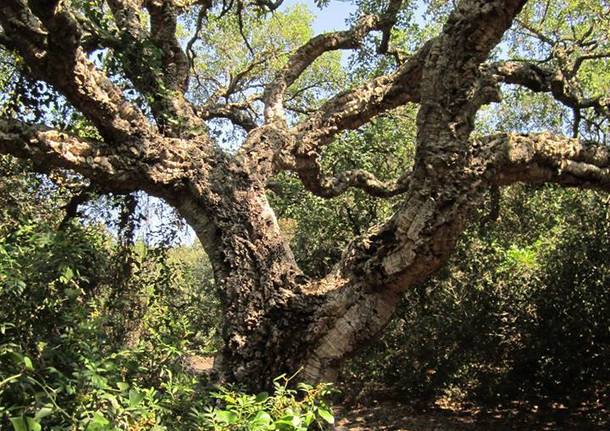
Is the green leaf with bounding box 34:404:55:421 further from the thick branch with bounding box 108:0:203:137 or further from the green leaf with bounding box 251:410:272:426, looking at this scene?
the thick branch with bounding box 108:0:203:137

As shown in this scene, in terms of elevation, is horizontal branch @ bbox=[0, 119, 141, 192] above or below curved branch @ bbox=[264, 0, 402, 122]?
below

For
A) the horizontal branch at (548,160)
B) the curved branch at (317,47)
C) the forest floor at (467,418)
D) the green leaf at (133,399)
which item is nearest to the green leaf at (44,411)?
the green leaf at (133,399)

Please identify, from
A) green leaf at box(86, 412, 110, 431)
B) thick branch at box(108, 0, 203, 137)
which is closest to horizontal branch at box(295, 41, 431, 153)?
thick branch at box(108, 0, 203, 137)

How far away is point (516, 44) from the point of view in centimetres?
1143

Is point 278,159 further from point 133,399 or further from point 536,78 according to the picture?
point 133,399

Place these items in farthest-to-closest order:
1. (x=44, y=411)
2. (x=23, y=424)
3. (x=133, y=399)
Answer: (x=133, y=399), (x=44, y=411), (x=23, y=424)

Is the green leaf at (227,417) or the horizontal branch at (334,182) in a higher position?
the horizontal branch at (334,182)

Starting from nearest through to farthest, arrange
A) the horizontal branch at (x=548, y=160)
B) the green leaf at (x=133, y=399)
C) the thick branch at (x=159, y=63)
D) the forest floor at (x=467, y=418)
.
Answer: the green leaf at (x=133, y=399), the horizontal branch at (x=548, y=160), the thick branch at (x=159, y=63), the forest floor at (x=467, y=418)

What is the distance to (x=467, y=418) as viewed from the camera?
7504 mm

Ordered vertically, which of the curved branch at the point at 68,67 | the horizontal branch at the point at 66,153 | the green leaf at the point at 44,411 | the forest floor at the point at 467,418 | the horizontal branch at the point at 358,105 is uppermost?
the horizontal branch at the point at 358,105

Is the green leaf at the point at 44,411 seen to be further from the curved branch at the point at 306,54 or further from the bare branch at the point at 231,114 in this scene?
the bare branch at the point at 231,114

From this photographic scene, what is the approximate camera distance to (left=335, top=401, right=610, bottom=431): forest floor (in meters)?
6.57

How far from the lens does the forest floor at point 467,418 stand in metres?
6.57

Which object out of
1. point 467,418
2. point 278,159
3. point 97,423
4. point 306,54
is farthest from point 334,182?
point 97,423
